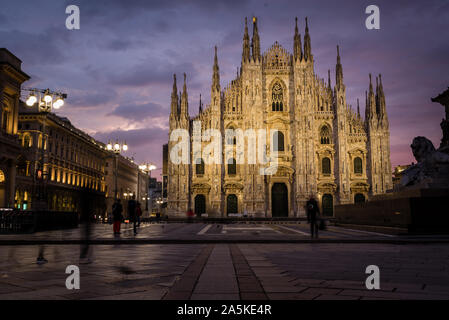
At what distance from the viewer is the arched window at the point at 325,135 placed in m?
45.1

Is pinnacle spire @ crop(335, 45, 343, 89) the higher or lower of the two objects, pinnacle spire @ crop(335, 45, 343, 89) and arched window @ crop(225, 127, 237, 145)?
the higher

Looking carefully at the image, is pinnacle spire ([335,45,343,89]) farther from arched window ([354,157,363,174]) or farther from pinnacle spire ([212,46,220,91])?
pinnacle spire ([212,46,220,91])

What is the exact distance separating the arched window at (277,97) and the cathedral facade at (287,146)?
0.13 metres

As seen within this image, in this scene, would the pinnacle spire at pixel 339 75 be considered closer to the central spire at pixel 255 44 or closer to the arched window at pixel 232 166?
the central spire at pixel 255 44

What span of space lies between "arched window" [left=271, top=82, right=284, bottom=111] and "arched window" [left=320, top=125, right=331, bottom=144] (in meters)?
5.38

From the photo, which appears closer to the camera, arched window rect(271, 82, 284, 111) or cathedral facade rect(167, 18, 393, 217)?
cathedral facade rect(167, 18, 393, 217)

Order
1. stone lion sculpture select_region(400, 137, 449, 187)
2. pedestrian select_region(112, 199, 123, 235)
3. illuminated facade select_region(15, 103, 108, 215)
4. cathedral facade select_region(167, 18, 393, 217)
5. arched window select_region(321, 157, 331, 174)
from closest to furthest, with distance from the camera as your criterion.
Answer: stone lion sculpture select_region(400, 137, 449, 187) < pedestrian select_region(112, 199, 123, 235) < illuminated facade select_region(15, 103, 108, 215) < cathedral facade select_region(167, 18, 393, 217) < arched window select_region(321, 157, 331, 174)

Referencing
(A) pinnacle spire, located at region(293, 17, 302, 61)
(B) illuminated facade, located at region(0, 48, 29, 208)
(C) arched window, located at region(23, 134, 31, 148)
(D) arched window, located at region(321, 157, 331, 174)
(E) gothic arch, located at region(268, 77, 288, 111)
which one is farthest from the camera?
(E) gothic arch, located at region(268, 77, 288, 111)

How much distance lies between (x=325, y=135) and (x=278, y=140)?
5.56 metres

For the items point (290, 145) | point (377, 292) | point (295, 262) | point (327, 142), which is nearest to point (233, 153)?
point (290, 145)

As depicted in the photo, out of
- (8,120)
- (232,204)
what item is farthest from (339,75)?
(8,120)

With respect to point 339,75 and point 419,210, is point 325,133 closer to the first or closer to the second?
point 339,75

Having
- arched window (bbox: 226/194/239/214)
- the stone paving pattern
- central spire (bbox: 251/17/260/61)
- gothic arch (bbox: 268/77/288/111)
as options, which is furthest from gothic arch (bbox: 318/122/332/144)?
the stone paving pattern

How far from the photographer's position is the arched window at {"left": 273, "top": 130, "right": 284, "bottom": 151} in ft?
147
